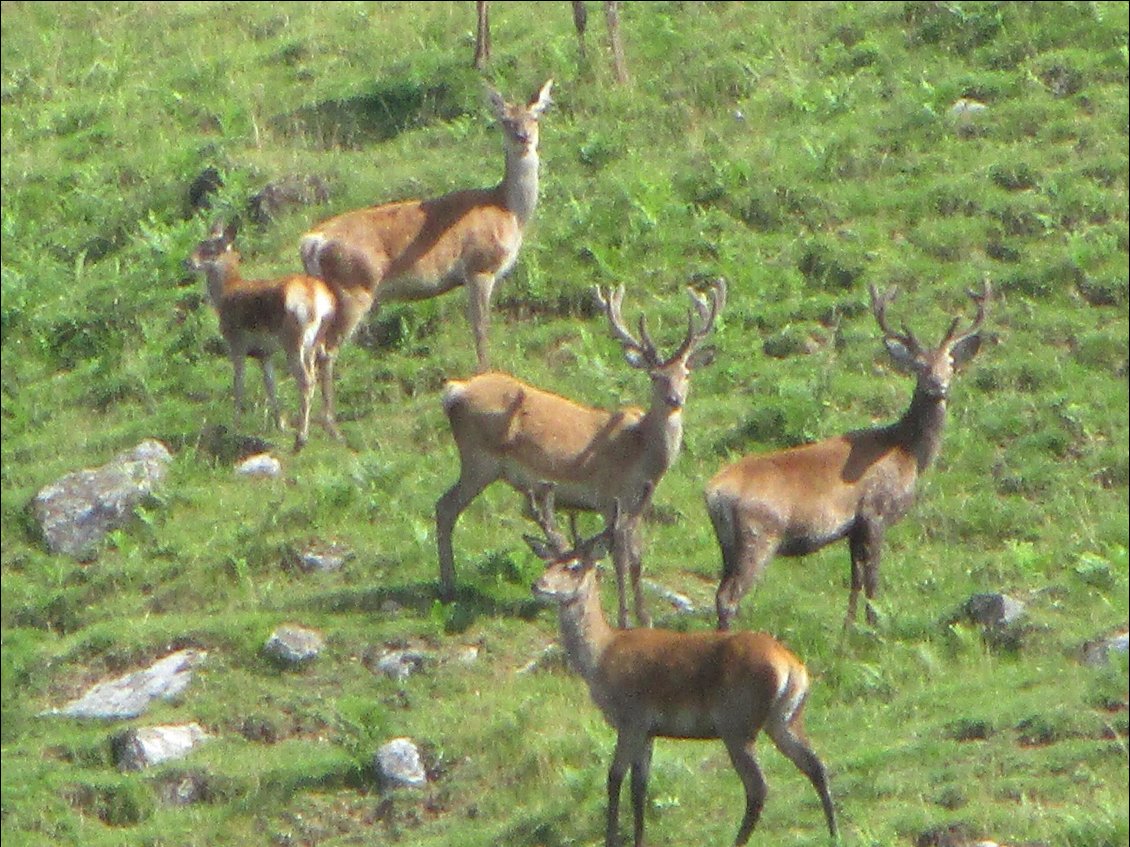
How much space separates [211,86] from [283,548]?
7.92 meters

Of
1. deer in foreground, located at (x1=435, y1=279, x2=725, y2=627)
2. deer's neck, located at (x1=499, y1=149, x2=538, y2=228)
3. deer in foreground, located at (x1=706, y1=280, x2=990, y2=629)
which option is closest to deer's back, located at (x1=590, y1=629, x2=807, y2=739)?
deer in foreground, located at (x1=706, y1=280, x2=990, y2=629)

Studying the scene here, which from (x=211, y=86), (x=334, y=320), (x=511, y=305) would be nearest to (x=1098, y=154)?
Result: (x=511, y=305)

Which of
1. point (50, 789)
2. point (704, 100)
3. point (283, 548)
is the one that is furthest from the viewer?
point (704, 100)

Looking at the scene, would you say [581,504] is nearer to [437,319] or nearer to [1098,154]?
[437,319]

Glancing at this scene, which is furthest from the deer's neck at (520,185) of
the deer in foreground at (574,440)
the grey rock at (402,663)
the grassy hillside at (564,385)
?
the grey rock at (402,663)

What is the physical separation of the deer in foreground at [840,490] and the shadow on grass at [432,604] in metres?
1.31

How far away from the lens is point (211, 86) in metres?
20.3

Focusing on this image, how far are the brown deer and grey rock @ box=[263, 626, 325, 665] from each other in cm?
747

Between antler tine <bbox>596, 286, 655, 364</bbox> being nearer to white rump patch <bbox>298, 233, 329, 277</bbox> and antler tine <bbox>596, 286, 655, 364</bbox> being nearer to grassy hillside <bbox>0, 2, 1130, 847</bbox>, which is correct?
grassy hillside <bbox>0, 2, 1130, 847</bbox>

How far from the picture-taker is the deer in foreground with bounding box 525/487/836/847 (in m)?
9.15

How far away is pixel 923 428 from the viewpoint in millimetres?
12266

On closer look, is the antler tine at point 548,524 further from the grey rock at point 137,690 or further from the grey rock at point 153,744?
the grey rock at point 137,690

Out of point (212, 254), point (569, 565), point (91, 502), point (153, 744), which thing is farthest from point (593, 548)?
point (212, 254)

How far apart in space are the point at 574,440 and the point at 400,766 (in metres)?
2.22
